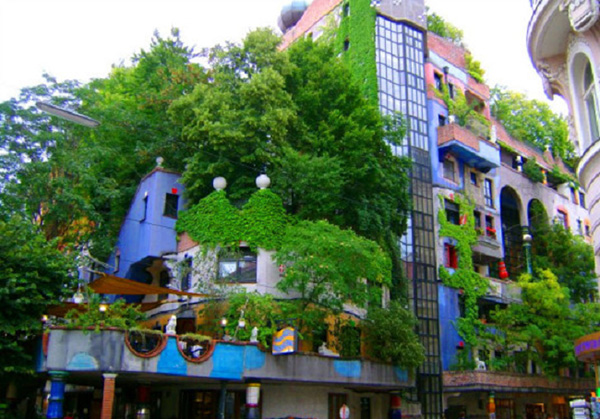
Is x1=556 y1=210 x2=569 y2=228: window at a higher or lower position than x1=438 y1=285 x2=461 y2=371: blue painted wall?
higher

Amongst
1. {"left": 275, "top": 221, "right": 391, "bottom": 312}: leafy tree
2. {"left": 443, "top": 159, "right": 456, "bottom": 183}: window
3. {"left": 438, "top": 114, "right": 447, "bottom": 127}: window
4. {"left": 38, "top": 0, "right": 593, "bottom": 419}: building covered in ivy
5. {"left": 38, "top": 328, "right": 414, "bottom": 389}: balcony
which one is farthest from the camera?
{"left": 438, "top": 114, "right": 447, "bottom": 127}: window

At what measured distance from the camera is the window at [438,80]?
42.9 metres

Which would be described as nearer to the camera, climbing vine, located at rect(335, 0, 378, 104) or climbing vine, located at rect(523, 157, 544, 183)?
climbing vine, located at rect(335, 0, 378, 104)

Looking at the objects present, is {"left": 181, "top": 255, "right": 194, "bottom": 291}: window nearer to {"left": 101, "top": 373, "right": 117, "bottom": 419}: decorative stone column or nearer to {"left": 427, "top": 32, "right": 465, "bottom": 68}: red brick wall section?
{"left": 101, "top": 373, "right": 117, "bottom": 419}: decorative stone column

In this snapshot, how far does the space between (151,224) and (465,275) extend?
64.4 feet

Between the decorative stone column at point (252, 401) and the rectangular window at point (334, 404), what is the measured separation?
18.3 ft

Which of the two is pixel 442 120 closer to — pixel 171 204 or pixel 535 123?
pixel 535 123

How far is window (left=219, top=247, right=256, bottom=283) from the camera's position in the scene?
86.9ft

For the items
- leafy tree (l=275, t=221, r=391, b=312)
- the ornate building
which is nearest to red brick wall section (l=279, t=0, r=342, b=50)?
leafy tree (l=275, t=221, r=391, b=312)

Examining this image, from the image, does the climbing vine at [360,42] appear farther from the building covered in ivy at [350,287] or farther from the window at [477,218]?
the window at [477,218]

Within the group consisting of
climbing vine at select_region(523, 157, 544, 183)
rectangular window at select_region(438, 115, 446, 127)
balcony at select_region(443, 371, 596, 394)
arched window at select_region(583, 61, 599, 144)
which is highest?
rectangular window at select_region(438, 115, 446, 127)

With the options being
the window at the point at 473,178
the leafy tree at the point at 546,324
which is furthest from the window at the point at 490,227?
the leafy tree at the point at 546,324

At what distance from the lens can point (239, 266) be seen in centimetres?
2678

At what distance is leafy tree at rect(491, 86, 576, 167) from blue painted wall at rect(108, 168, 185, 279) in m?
33.7
